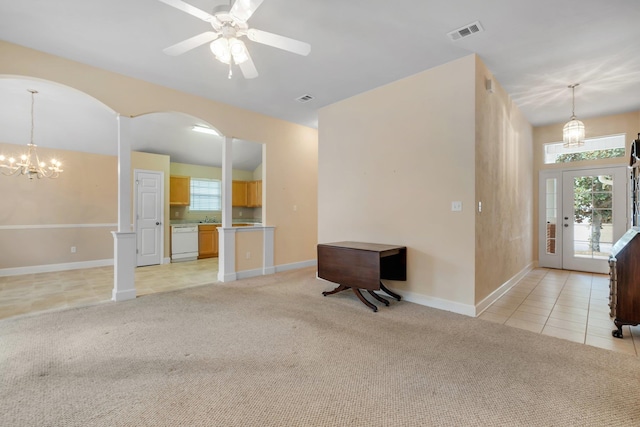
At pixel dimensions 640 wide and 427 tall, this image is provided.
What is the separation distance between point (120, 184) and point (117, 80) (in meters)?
1.19

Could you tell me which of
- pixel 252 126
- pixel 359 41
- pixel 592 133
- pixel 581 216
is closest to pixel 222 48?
pixel 359 41

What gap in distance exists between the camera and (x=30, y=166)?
4.43 metres

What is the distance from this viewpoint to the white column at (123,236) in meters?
3.30

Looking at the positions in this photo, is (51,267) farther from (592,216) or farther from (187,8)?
(592,216)

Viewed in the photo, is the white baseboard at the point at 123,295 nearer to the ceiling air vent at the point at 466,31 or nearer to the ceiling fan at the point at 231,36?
the ceiling fan at the point at 231,36

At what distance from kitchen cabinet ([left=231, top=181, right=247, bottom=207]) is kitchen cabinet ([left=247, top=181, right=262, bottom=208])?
0.32 feet

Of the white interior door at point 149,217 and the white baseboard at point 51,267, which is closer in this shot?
the white baseboard at point 51,267

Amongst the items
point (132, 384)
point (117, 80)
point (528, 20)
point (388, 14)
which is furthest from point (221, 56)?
point (528, 20)

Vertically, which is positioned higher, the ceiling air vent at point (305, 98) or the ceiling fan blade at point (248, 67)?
the ceiling air vent at point (305, 98)

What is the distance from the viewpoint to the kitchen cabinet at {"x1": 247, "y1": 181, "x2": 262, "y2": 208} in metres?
7.19

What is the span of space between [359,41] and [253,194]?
16.9ft

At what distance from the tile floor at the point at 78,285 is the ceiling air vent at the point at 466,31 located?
13.7 ft

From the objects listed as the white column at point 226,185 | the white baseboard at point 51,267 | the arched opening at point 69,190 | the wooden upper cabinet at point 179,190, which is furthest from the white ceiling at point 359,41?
the white baseboard at point 51,267

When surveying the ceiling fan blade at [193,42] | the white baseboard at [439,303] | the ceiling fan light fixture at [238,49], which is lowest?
the white baseboard at [439,303]
